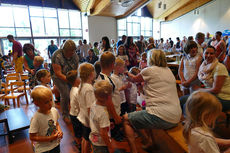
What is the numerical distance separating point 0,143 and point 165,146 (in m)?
2.45

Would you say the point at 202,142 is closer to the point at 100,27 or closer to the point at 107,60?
the point at 107,60

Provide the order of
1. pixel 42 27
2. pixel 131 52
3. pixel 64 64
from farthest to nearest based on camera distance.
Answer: pixel 42 27
pixel 131 52
pixel 64 64

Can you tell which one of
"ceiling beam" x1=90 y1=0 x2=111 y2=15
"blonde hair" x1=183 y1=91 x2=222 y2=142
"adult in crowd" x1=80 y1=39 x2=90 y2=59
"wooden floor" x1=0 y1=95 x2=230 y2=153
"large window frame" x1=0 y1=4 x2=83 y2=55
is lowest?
"wooden floor" x1=0 y1=95 x2=230 y2=153

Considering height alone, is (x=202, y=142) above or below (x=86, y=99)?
below

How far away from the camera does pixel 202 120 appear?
97cm

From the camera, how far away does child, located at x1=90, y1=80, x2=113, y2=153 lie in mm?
1231

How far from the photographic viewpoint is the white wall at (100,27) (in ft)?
38.4

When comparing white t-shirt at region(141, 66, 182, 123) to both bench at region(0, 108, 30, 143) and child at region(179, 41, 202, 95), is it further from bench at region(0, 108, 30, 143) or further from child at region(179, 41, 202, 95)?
bench at region(0, 108, 30, 143)

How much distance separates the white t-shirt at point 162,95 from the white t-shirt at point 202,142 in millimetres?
513

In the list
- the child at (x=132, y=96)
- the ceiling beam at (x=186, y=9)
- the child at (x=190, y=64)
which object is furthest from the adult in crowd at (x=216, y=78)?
the ceiling beam at (x=186, y=9)

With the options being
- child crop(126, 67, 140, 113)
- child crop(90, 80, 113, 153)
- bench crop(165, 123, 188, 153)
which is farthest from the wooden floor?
child crop(90, 80, 113, 153)

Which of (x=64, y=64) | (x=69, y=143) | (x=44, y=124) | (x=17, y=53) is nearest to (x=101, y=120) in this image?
(x=44, y=124)

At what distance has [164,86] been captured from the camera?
5.13ft

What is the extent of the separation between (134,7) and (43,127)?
1188 cm
